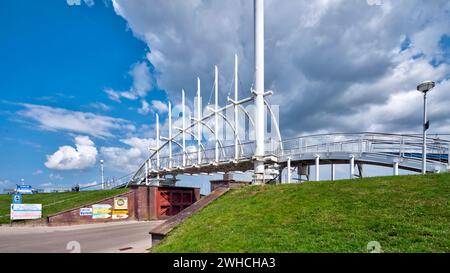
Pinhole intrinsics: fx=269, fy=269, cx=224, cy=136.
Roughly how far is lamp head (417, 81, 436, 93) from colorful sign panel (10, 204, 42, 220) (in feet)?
90.5

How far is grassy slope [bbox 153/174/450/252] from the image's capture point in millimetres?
5785

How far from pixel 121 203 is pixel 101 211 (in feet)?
6.39

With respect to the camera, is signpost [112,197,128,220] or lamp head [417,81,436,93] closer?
lamp head [417,81,436,93]

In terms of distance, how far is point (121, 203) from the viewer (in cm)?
2661

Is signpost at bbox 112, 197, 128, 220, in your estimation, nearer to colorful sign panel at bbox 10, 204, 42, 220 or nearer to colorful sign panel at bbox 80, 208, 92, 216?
colorful sign panel at bbox 80, 208, 92, 216

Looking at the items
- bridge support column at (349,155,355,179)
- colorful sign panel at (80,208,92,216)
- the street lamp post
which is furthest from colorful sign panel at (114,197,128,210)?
the street lamp post

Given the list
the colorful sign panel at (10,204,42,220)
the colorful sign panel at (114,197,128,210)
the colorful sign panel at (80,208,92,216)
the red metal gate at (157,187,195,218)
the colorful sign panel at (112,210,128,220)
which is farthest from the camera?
the red metal gate at (157,187,195,218)

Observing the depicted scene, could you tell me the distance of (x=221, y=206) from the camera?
1122 cm

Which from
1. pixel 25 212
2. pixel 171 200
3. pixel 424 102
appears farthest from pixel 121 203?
pixel 424 102

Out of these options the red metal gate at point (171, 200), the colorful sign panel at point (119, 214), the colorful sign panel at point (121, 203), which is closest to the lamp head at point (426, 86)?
the red metal gate at point (171, 200)

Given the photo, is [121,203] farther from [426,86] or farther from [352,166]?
[426,86]

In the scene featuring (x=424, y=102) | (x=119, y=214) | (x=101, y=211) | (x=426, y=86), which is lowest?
(x=119, y=214)

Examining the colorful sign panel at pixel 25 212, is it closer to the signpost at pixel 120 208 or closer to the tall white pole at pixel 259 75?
the signpost at pixel 120 208

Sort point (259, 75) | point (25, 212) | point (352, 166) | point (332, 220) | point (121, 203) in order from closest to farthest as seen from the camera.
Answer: point (332, 220) < point (352, 166) < point (25, 212) < point (259, 75) < point (121, 203)
